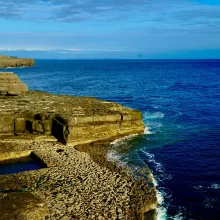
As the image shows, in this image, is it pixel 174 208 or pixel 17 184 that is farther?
pixel 17 184

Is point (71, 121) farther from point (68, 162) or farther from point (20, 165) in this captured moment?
point (20, 165)

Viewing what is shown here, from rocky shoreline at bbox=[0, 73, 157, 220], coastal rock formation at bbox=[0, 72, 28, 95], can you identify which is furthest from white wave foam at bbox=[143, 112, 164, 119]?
coastal rock formation at bbox=[0, 72, 28, 95]

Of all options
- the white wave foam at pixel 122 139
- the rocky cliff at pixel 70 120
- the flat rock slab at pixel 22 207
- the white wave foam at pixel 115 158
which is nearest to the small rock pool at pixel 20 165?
the rocky cliff at pixel 70 120

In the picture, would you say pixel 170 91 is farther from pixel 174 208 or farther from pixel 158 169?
pixel 174 208

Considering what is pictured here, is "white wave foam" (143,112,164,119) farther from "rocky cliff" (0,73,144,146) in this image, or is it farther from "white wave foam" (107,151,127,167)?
"white wave foam" (107,151,127,167)

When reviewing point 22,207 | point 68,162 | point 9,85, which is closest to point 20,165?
point 68,162

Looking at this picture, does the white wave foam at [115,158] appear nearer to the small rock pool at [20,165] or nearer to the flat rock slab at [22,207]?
the small rock pool at [20,165]

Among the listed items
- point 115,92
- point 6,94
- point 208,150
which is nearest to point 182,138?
point 208,150
